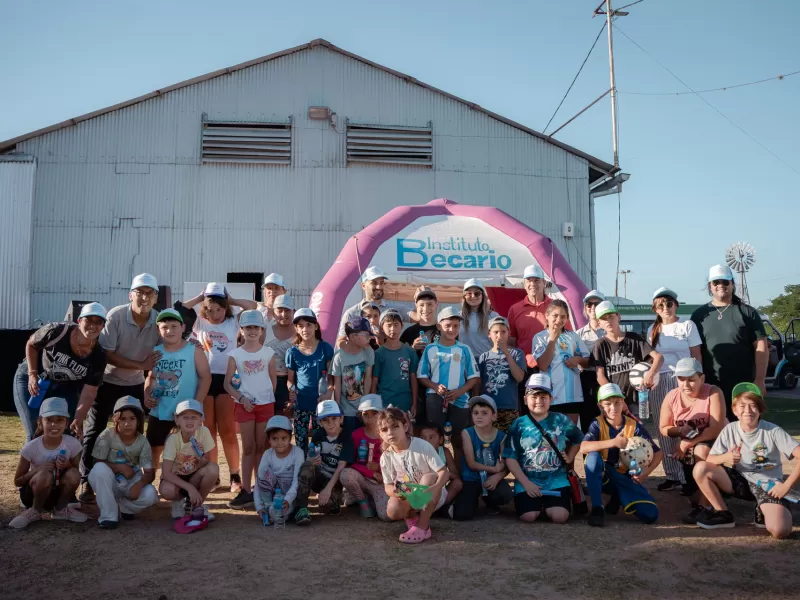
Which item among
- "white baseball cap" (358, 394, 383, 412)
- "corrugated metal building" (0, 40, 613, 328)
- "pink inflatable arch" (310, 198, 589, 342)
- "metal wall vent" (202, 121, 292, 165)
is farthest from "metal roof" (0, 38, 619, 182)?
"white baseball cap" (358, 394, 383, 412)

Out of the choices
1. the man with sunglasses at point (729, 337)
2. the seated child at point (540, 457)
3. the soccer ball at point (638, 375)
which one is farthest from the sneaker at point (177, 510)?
the man with sunglasses at point (729, 337)

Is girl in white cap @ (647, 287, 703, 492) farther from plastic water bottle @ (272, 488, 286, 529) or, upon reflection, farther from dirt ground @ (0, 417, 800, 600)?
plastic water bottle @ (272, 488, 286, 529)

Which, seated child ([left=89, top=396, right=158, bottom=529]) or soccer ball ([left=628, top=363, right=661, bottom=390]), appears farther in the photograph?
soccer ball ([left=628, top=363, right=661, bottom=390])

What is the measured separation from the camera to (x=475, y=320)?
6.53 meters

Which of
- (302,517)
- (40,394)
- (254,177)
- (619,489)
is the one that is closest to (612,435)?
(619,489)

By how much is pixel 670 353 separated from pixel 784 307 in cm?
4072

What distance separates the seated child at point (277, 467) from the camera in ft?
16.3

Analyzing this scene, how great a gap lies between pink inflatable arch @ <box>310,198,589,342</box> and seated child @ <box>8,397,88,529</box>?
12.8 ft

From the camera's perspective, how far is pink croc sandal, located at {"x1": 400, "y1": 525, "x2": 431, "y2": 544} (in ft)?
14.5

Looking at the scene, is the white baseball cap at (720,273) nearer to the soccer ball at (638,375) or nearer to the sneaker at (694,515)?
the soccer ball at (638,375)

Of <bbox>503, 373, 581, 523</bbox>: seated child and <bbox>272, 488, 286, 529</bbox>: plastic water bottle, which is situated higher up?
<bbox>503, 373, 581, 523</bbox>: seated child

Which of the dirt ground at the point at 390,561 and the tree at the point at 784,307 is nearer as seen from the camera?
the dirt ground at the point at 390,561

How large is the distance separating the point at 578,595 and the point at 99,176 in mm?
13308

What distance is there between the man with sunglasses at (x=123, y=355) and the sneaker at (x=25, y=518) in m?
0.60
